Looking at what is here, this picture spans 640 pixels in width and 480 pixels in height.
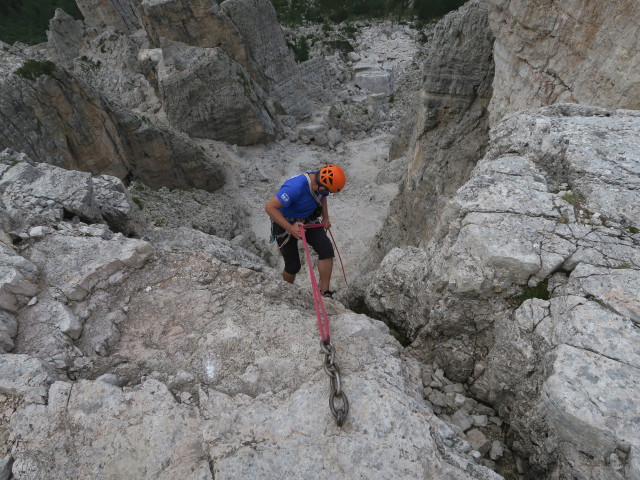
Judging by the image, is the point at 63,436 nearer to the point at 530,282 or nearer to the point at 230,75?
the point at 530,282

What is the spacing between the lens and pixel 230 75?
2141 centimetres

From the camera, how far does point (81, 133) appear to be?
14.2m

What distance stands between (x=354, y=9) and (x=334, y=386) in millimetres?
51732

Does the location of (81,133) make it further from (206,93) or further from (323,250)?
(323,250)

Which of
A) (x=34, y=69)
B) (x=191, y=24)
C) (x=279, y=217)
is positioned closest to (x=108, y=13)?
(x=191, y=24)

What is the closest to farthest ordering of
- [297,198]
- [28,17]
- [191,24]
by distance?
[297,198], [191,24], [28,17]

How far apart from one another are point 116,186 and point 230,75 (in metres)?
16.4

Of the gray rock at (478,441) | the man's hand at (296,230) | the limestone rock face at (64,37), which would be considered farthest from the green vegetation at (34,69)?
the limestone rock face at (64,37)

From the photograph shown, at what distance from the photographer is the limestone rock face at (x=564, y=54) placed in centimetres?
→ 573

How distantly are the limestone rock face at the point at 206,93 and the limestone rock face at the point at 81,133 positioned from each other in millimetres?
4192

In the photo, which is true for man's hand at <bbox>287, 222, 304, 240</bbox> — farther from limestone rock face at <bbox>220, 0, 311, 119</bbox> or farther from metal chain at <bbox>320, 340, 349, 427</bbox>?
limestone rock face at <bbox>220, 0, 311, 119</bbox>

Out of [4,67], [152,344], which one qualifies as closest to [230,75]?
[4,67]

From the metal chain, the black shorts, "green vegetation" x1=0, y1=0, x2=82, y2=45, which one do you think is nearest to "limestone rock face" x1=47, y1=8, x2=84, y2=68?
"green vegetation" x1=0, y1=0, x2=82, y2=45

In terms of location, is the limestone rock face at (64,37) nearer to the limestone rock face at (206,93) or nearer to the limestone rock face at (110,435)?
the limestone rock face at (206,93)
